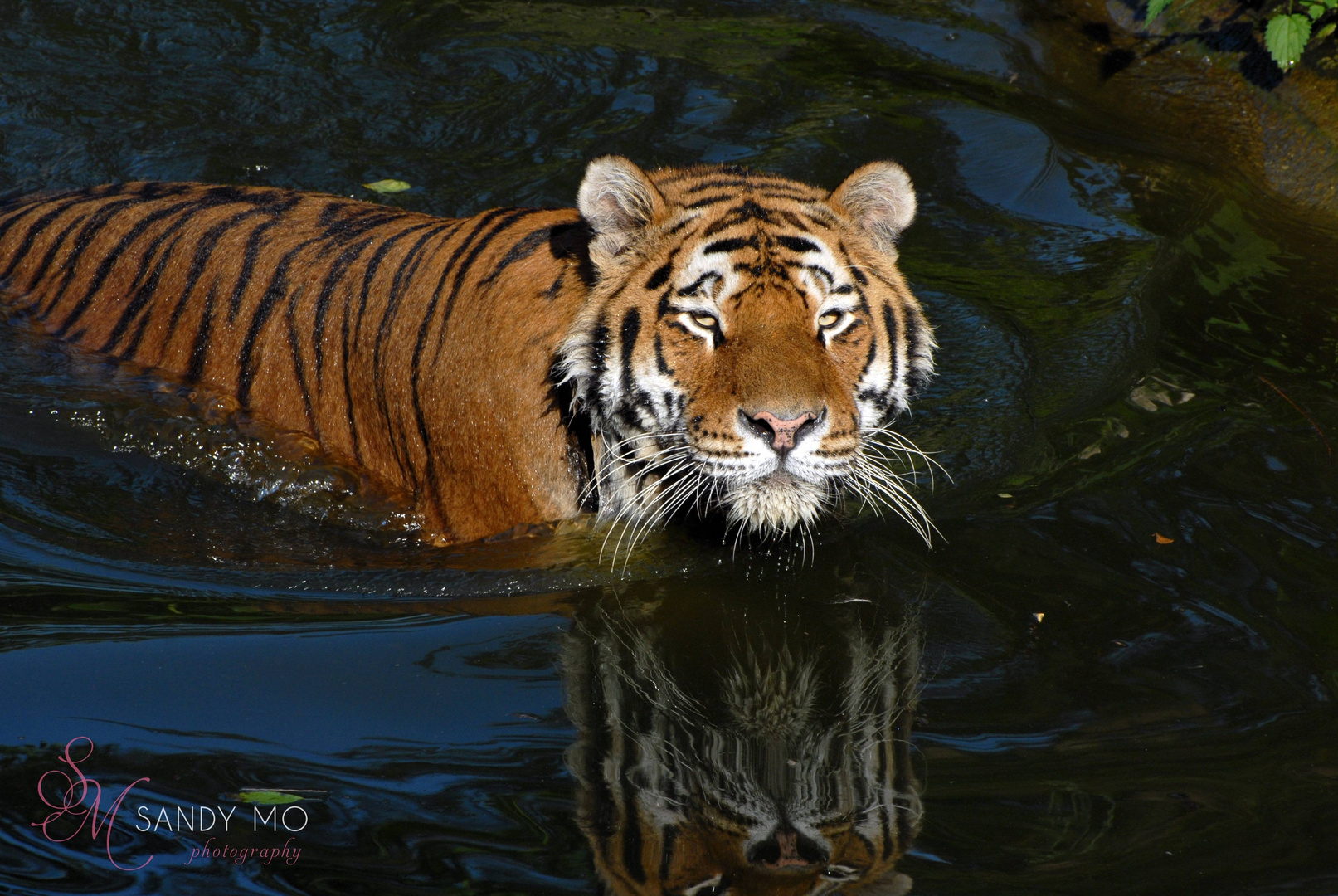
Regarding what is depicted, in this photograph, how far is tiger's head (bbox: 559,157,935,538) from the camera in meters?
2.78

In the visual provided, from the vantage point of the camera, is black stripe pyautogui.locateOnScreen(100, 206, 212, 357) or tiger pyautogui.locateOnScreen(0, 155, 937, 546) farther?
black stripe pyautogui.locateOnScreen(100, 206, 212, 357)

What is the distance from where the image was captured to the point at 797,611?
9.98ft

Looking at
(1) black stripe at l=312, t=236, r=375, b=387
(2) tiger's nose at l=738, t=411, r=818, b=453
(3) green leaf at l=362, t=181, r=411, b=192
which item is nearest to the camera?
(2) tiger's nose at l=738, t=411, r=818, b=453

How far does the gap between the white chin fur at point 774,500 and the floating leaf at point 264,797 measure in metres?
1.15

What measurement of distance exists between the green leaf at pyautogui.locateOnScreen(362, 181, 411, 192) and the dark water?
0.08 m

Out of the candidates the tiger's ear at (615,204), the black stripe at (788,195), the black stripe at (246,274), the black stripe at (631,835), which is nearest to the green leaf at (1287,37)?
the black stripe at (788,195)

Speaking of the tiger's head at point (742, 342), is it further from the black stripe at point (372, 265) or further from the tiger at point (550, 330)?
the black stripe at point (372, 265)

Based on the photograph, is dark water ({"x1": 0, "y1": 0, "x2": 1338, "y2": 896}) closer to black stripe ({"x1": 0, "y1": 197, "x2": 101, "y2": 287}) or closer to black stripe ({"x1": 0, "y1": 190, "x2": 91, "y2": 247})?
black stripe ({"x1": 0, "y1": 197, "x2": 101, "y2": 287})

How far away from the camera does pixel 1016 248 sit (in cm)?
506

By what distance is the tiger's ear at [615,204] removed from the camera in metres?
2.88

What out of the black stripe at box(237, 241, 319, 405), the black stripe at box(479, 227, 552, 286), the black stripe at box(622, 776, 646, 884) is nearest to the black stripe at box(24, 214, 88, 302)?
the black stripe at box(237, 241, 319, 405)

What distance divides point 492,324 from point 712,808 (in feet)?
4.65

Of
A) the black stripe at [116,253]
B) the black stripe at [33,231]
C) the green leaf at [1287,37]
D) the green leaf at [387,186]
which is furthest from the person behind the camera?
the green leaf at [387,186]

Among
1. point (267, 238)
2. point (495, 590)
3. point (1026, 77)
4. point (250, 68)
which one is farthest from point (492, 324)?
point (1026, 77)
